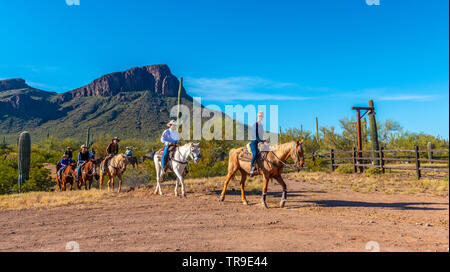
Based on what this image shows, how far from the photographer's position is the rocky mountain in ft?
211

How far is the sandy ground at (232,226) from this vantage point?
15.4 ft

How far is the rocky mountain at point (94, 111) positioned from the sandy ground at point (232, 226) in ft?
173

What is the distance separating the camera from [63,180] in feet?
47.2

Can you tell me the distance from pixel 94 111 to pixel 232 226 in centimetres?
8188

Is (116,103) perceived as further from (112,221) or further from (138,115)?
(112,221)

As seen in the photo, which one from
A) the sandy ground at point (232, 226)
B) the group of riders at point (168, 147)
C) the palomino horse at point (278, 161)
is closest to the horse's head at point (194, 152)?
the group of riders at point (168, 147)

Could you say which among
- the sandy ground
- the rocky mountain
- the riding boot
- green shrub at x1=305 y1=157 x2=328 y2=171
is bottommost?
the sandy ground

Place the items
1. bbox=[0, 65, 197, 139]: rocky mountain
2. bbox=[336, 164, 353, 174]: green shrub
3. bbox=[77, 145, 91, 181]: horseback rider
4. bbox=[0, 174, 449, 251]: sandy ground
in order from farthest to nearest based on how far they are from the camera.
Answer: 1. bbox=[0, 65, 197, 139]: rocky mountain
2. bbox=[336, 164, 353, 174]: green shrub
3. bbox=[77, 145, 91, 181]: horseback rider
4. bbox=[0, 174, 449, 251]: sandy ground

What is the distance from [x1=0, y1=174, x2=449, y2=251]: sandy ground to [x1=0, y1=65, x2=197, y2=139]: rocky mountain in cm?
5274

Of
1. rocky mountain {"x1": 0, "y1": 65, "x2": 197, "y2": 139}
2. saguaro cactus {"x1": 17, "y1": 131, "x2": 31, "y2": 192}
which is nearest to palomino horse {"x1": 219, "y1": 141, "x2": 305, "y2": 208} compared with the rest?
saguaro cactus {"x1": 17, "y1": 131, "x2": 31, "y2": 192}

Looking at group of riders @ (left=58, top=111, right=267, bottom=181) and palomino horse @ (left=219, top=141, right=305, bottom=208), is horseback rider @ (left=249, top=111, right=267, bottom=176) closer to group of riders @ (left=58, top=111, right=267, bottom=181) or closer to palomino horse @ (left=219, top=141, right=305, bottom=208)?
group of riders @ (left=58, top=111, right=267, bottom=181)

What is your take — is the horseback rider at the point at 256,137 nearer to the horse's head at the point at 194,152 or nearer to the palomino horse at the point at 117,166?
the horse's head at the point at 194,152

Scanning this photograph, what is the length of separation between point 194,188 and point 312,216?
677cm
